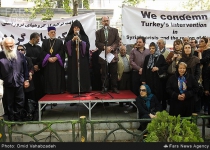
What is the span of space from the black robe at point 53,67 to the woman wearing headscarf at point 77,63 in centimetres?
19

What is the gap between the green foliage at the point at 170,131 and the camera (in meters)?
3.09

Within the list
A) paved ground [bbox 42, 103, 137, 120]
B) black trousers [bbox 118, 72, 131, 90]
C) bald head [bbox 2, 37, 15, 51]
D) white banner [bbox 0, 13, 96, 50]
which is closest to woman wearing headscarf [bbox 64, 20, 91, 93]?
paved ground [bbox 42, 103, 137, 120]

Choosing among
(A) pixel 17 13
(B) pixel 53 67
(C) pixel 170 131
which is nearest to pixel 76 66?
(B) pixel 53 67

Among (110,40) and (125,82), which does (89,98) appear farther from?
(110,40)

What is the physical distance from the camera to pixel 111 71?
638 centimetres

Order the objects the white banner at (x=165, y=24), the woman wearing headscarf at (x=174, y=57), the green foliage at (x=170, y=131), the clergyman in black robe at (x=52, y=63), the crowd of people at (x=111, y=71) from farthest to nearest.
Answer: the white banner at (x=165, y=24), the clergyman in black robe at (x=52, y=63), the woman wearing headscarf at (x=174, y=57), the crowd of people at (x=111, y=71), the green foliage at (x=170, y=131)

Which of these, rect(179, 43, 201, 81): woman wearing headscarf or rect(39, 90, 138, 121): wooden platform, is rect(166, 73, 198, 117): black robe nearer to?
rect(179, 43, 201, 81): woman wearing headscarf

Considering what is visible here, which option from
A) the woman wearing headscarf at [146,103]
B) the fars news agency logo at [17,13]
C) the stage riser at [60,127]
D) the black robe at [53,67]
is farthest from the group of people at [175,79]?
the fars news agency logo at [17,13]

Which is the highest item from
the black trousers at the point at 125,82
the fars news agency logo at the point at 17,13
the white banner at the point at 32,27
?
the fars news agency logo at the point at 17,13

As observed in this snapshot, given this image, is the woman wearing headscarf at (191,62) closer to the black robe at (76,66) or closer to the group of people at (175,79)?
the group of people at (175,79)

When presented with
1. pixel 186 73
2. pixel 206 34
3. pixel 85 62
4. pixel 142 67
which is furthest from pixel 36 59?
pixel 206 34

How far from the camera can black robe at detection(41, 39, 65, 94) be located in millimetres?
6280

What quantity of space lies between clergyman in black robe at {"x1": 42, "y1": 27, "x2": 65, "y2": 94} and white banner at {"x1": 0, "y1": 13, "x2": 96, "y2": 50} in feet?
5.44
